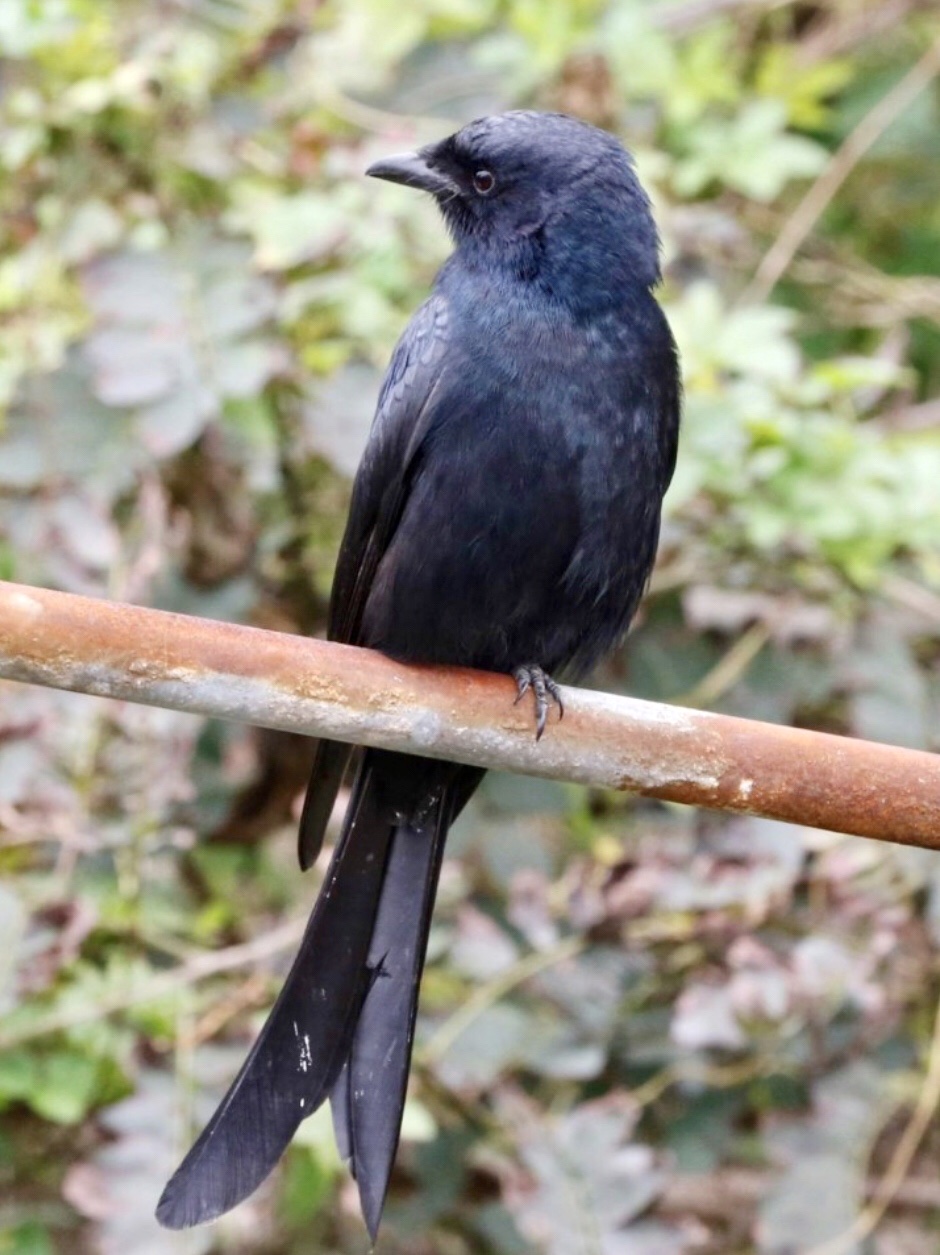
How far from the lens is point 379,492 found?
253 centimetres

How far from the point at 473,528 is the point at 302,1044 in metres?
0.70

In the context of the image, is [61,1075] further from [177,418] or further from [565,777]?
[565,777]

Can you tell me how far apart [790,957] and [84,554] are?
1.32 meters

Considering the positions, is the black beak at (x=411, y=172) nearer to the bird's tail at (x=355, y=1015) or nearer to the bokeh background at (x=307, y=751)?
the bokeh background at (x=307, y=751)

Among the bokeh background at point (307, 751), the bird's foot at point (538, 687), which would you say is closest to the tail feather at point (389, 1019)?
the bird's foot at point (538, 687)

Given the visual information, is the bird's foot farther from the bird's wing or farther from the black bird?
the bird's wing

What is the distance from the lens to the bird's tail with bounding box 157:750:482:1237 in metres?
2.13

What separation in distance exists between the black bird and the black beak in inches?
4.9

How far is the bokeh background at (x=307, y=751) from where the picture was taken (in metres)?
2.84

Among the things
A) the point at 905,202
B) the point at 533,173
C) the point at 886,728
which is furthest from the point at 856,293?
the point at 533,173

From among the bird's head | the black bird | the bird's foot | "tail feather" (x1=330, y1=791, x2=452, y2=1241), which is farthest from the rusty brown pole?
the bird's head

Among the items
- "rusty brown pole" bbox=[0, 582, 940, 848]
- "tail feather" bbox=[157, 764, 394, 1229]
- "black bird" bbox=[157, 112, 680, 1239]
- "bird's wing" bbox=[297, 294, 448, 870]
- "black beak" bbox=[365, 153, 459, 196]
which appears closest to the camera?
"rusty brown pole" bbox=[0, 582, 940, 848]

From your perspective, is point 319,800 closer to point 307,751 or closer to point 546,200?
point 307,751

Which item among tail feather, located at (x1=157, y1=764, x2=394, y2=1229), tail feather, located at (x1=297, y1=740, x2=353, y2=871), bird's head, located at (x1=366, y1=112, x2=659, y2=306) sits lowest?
tail feather, located at (x1=157, y1=764, x2=394, y2=1229)
